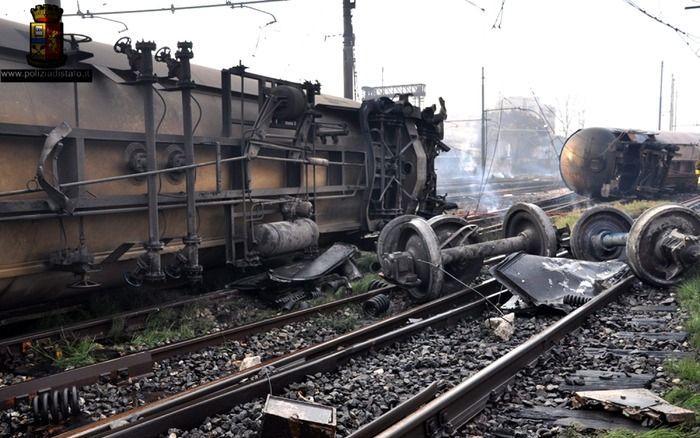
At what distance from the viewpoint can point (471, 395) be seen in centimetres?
400

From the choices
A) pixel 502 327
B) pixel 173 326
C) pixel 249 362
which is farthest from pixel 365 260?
pixel 249 362

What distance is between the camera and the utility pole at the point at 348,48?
17812 millimetres

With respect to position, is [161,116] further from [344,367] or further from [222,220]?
[344,367]

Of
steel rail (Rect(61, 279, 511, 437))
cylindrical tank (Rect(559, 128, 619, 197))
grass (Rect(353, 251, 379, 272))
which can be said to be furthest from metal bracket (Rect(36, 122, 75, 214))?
→ cylindrical tank (Rect(559, 128, 619, 197))

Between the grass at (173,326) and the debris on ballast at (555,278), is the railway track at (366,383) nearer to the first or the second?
the debris on ballast at (555,278)

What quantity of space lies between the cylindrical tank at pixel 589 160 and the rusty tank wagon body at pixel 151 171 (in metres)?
12.6

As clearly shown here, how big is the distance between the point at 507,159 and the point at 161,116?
47.1m

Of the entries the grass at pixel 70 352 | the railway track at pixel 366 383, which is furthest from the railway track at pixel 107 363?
the railway track at pixel 366 383

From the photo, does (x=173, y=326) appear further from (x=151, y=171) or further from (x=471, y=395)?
(x=471, y=395)

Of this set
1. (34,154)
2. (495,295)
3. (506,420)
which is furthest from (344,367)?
(34,154)

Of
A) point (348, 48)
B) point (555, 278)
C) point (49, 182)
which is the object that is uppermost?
point (348, 48)

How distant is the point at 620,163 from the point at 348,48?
10010mm

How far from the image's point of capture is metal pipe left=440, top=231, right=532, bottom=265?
7.55 metres

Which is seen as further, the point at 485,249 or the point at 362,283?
the point at 362,283
